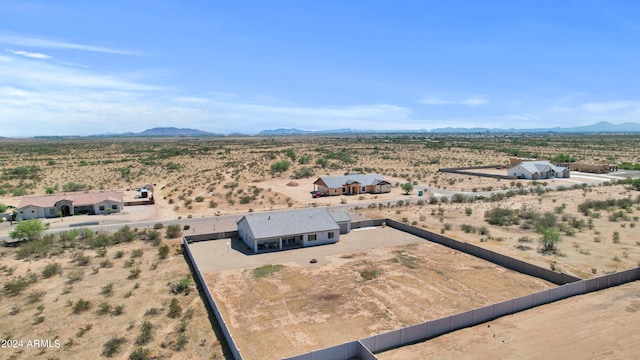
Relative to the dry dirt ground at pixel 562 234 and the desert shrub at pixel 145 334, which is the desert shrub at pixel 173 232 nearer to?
the desert shrub at pixel 145 334

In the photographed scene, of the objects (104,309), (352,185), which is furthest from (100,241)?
(352,185)

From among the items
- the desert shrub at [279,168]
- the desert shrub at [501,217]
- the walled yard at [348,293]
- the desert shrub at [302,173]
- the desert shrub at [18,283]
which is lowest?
the walled yard at [348,293]

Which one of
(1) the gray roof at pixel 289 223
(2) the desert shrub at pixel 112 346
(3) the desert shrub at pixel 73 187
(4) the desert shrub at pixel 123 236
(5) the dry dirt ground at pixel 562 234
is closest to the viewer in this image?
(2) the desert shrub at pixel 112 346

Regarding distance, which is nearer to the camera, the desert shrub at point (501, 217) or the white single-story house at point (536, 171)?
the desert shrub at point (501, 217)

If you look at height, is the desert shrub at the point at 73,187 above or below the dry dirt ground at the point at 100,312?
above

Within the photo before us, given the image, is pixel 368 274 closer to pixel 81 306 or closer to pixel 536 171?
pixel 81 306

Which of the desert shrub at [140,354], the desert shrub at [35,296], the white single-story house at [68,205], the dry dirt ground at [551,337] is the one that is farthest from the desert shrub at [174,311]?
the white single-story house at [68,205]
